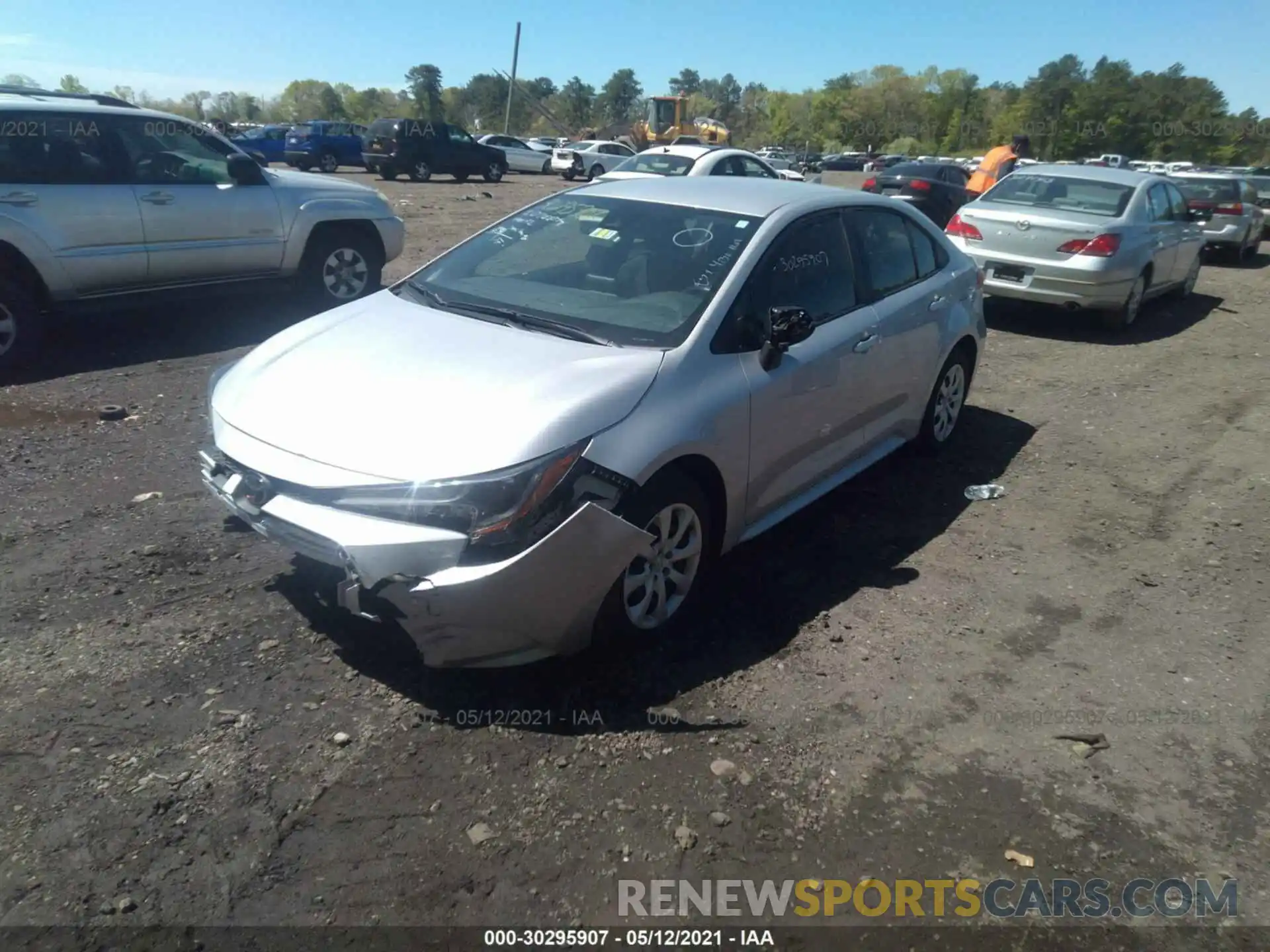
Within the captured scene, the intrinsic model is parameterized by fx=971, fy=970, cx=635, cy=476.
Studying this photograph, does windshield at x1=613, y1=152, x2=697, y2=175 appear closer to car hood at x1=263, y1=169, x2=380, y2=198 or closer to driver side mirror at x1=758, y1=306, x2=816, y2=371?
car hood at x1=263, y1=169, x2=380, y2=198

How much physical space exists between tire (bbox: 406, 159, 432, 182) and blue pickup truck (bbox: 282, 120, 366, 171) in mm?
3808

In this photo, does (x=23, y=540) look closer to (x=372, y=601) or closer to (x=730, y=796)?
(x=372, y=601)

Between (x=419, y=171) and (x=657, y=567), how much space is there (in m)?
26.4

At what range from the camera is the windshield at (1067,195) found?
10.1 meters

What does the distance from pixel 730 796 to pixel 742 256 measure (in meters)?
2.29

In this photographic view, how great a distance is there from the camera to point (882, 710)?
11.8 feet

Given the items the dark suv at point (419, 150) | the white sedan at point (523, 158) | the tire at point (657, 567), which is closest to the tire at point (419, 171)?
the dark suv at point (419, 150)

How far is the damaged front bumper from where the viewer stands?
10.1ft

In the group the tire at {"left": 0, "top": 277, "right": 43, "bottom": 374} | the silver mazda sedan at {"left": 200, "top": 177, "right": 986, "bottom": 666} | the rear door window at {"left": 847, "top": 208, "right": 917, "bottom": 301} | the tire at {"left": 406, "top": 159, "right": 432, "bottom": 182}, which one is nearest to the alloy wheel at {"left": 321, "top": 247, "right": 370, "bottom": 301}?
the tire at {"left": 0, "top": 277, "right": 43, "bottom": 374}

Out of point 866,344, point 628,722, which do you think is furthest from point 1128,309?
point 628,722

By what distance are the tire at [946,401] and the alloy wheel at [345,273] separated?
5.70 meters

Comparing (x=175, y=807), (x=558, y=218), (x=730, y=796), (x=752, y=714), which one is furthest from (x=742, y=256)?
(x=175, y=807)

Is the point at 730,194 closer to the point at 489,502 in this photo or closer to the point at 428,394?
the point at 428,394

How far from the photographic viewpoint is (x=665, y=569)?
3791 millimetres
